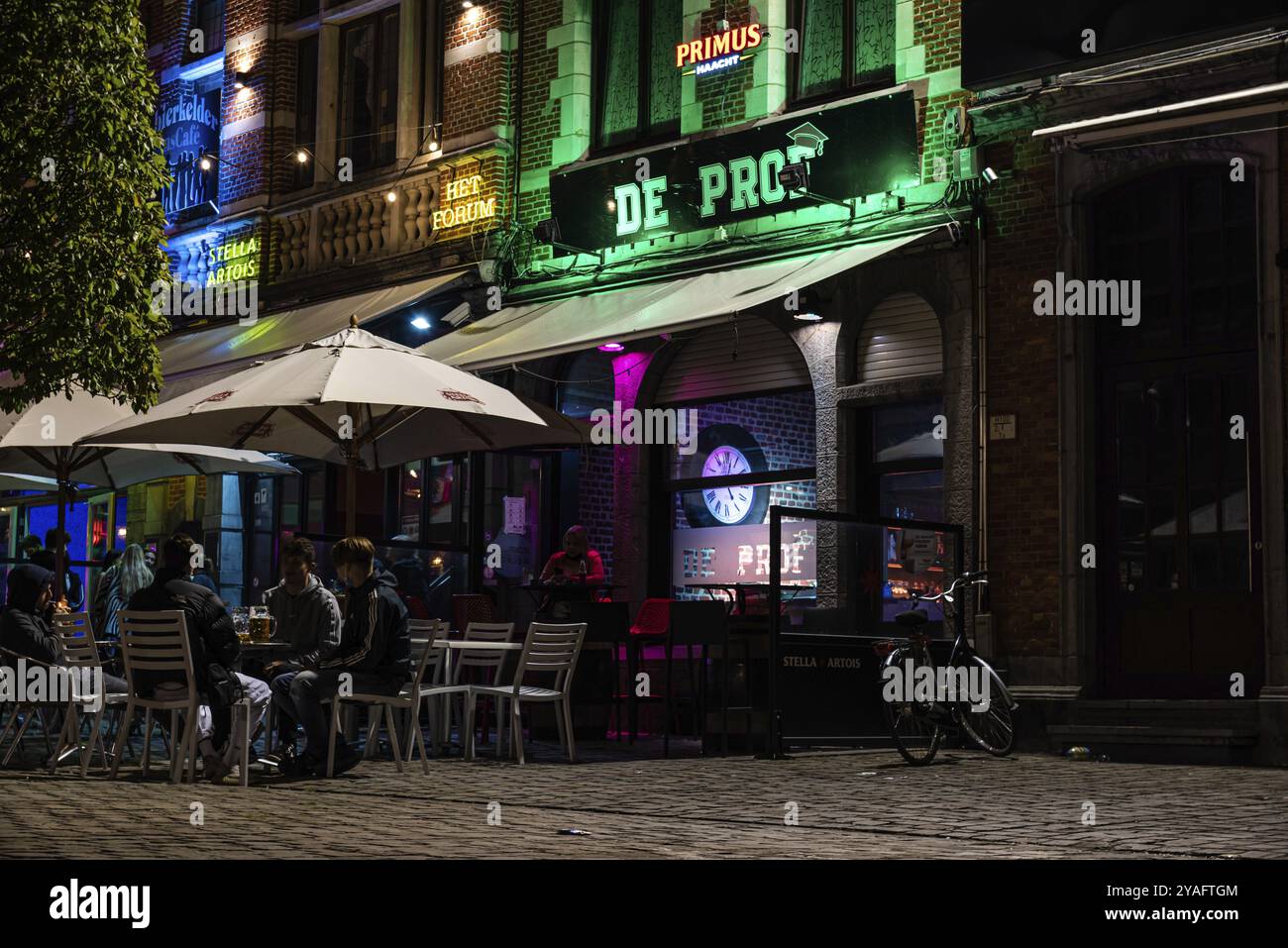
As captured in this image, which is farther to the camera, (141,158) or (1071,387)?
(141,158)

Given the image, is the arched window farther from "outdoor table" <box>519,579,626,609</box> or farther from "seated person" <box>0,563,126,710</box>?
"seated person" <box>0,563,126,710</box>

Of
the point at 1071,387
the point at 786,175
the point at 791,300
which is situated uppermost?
the point at 786,175

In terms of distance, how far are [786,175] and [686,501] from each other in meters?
3.25

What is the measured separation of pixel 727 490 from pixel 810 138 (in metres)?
3.27

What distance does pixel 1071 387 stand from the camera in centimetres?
1263

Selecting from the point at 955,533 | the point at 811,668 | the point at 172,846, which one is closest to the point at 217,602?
the point at 172,846

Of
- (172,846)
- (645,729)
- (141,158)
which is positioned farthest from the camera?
(645,729)

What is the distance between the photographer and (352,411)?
1203cm

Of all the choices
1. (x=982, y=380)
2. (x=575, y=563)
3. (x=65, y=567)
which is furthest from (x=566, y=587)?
(x=65, y=567)

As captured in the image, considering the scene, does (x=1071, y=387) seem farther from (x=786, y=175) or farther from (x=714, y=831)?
(x=714, y=831)

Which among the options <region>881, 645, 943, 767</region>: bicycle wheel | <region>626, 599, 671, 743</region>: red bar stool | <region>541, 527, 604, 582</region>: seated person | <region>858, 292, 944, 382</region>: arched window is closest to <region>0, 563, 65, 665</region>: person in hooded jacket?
<region>626, 599, 671, 743</region>: red bar stool

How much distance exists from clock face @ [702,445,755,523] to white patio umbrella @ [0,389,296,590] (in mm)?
3773

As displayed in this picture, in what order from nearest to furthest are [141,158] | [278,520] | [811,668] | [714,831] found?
[714,831]
[811,668]
[141,158]
[278,520]
